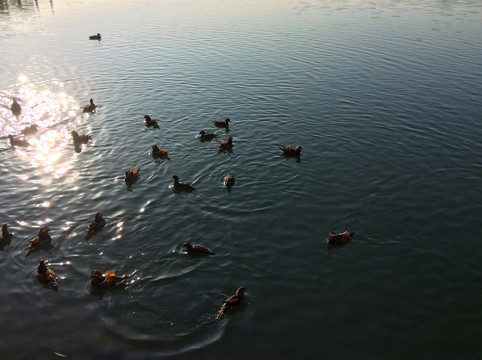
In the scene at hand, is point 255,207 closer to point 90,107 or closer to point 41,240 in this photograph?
point 41,240

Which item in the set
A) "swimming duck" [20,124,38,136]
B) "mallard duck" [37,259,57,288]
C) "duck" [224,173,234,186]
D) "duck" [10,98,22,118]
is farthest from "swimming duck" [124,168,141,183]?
"duck" [10,98,22,118]

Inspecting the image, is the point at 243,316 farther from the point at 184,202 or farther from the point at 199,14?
the point at 199,14

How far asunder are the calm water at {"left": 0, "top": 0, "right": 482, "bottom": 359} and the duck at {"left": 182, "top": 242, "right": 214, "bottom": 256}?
431 millimetres

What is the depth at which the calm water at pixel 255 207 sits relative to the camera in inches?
467

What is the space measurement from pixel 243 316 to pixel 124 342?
11.5 ft

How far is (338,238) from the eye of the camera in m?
14.9

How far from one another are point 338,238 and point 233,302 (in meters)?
4.88

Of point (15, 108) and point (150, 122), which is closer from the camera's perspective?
point (150, 122)

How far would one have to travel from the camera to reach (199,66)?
3800cm

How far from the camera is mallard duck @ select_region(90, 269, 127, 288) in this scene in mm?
13156

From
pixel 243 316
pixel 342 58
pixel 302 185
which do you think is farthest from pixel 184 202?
pixel 342 58

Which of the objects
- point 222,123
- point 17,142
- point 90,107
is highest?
point 90,107

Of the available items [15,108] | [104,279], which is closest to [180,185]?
[104,279]

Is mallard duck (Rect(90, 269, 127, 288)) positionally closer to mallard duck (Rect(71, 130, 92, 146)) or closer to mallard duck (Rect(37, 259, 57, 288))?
mallard duck (Rect(37, 259, 57, 288))
